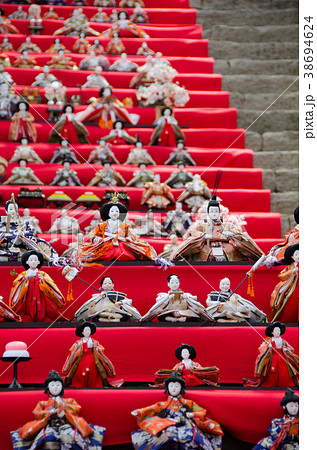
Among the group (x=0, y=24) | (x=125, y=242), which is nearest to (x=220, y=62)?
(x=0, y=24)

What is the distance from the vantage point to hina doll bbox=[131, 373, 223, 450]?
17.5ft

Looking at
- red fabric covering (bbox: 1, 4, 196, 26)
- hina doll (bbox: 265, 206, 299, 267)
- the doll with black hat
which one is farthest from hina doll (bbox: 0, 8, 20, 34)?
hina doll (bbox: 265, 206, 299, 267)

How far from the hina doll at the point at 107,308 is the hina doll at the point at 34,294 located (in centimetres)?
21

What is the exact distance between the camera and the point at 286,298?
641cm

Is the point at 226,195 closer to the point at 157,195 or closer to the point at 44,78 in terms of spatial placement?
the point at 157,195

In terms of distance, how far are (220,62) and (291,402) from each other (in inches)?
277

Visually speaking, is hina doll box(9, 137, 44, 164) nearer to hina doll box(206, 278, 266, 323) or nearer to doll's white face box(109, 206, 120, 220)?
doll's white face box(109, 206, 120, 220)

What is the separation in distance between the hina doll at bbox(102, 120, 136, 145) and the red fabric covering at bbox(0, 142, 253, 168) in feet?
0.44

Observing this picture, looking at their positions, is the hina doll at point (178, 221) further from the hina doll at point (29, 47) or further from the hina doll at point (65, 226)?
the hina doll at point (29, 47)

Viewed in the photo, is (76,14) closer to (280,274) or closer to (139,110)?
(139,110)

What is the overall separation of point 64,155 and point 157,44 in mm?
3225

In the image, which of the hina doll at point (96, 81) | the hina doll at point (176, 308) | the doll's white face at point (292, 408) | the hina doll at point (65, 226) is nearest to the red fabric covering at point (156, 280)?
the hina doll at point (176, 308)

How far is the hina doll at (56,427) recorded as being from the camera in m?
5.28

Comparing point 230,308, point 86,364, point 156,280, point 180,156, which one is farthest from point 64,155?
point 86,364
